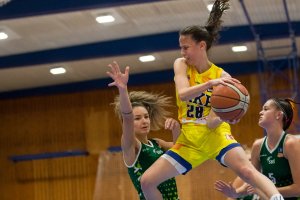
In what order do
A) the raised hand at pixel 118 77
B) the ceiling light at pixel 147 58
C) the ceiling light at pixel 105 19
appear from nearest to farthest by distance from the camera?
the raised hand at pixel 118 77 → the ceiling light at pixel 105 19 → the ceiling light at pixel 147 58

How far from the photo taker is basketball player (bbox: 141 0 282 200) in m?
6.47

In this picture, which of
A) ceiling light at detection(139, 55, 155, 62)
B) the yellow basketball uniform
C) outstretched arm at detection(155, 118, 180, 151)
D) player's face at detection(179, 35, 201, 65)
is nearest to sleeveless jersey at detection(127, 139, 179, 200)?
outstretched arm at detection(155, 118, 180, 151)

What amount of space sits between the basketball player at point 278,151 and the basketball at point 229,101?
77 centimetres

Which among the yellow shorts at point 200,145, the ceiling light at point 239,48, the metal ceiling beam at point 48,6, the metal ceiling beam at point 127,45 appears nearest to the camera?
the yellow shorts at point 200,145

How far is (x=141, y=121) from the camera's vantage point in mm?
7055

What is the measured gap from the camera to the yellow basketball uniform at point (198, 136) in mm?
6625

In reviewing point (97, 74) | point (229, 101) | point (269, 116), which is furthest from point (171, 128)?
point (97, 74)

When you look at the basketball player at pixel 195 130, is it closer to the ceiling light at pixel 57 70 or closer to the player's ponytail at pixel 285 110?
the player's ponytail at pixel 285 110

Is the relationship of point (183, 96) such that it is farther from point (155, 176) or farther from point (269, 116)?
point (269, 116)

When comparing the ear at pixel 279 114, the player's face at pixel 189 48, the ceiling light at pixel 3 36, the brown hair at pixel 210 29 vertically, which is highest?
the ceiling light at pixel 3 36

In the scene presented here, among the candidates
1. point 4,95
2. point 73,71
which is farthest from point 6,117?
point 73,71

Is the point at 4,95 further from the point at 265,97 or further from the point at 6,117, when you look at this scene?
the point at 265,97

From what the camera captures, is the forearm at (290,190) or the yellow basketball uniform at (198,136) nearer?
the yellow basketball uniform at (198,136)

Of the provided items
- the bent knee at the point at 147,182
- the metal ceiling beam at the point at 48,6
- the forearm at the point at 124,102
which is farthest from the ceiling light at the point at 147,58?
the bent knee at the point at 147,182
